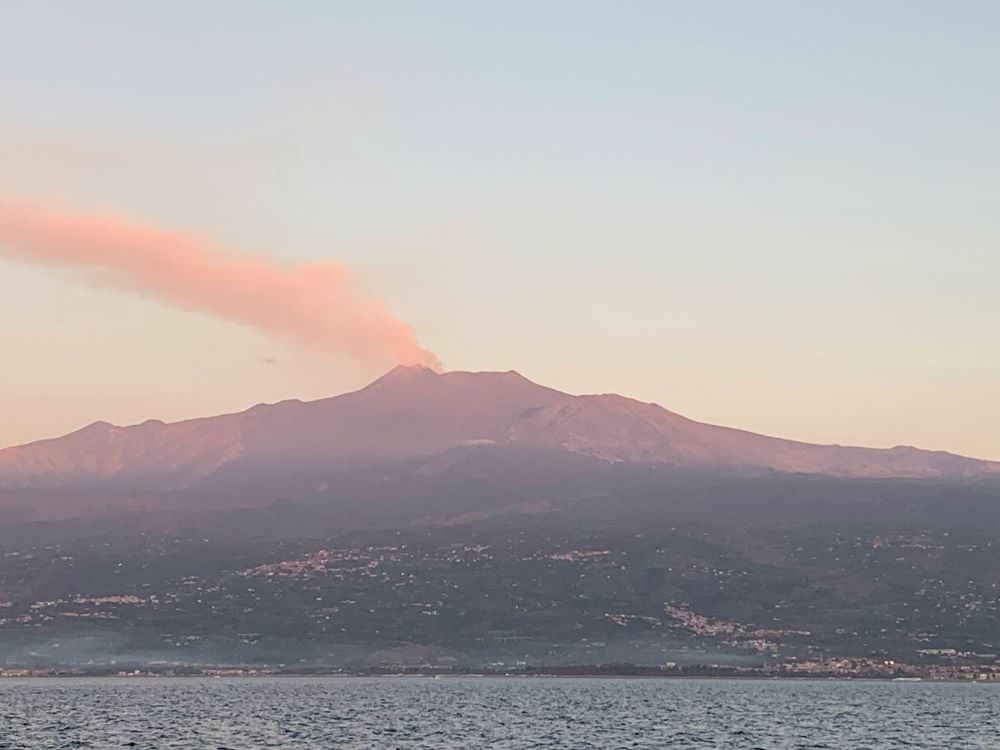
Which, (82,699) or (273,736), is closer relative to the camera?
(273,736)

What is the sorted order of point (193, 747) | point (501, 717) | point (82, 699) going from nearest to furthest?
point (193, 747)
point (501, 717)
point (82, 699)

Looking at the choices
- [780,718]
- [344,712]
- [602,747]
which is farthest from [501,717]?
[602,747]

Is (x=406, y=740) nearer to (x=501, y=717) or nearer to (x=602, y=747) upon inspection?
(x=602, y=747)

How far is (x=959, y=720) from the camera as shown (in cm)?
16600

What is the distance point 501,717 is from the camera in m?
164

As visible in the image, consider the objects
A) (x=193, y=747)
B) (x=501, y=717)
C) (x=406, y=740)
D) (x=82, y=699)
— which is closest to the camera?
(x=193, y=747)

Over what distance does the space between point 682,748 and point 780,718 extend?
4516 centimetres

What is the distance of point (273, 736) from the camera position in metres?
131

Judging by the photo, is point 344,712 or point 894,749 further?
point 344,712

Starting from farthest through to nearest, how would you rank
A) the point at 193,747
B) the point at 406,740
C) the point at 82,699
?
the point at 82,699
the point at 406,740
the point at 193,747

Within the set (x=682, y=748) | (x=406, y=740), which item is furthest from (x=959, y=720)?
(x=406, y=740)

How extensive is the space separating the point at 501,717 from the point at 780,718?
96.6ft

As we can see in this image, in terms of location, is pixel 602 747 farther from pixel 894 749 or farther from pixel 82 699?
pixel 82 699

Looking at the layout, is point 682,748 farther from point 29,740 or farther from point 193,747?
point 29,740
